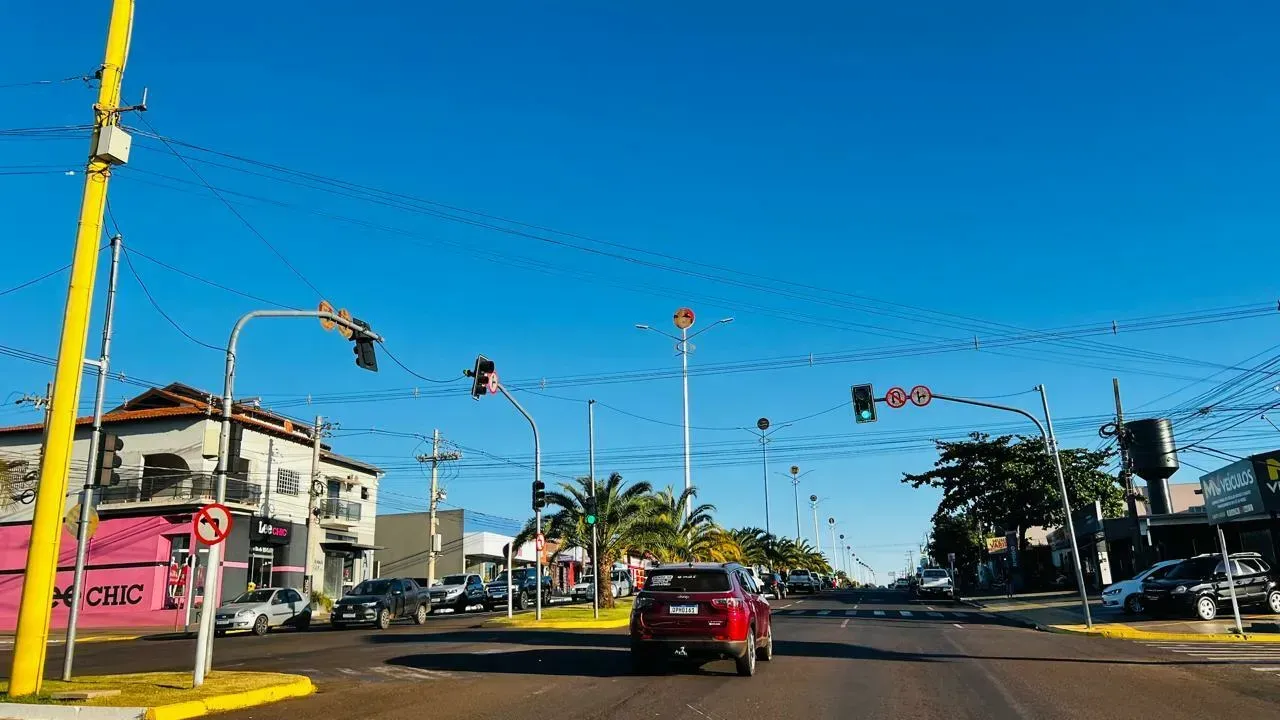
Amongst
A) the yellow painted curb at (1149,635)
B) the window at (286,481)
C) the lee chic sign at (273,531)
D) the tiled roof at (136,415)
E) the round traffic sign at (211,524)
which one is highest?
the tiled roof at (136,415)

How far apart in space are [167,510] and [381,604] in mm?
16174

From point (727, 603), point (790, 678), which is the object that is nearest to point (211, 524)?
point (727, 603)

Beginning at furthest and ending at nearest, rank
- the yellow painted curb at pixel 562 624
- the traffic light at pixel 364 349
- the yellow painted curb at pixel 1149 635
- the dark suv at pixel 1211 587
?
the yellow painted curb at pixel 562 624 → the dark suv at pixel 1211 587 → the yellow painted curb at pixel 1149 635 → the traffic light at pixel 364 349

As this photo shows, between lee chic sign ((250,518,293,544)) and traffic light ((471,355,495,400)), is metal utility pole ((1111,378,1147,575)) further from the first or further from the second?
lee chic sign ((250,518,293,544))

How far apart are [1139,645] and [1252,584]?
8676 millimetres

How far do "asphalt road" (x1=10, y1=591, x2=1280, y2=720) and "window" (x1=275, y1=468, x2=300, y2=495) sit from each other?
22.2m

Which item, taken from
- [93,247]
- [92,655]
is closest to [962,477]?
[92,655]

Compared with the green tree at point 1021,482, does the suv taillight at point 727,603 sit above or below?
below

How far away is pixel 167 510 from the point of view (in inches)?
1505

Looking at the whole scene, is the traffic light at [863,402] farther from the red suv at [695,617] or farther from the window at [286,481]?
the window at [286,481]

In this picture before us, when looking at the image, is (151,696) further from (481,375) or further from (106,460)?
(481,375)

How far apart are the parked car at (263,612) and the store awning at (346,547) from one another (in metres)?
16.2

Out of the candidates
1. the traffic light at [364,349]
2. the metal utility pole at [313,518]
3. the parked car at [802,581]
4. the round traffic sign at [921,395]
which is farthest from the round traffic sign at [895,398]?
the parked car at [802,581]

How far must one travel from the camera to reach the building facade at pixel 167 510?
3694 centimetres
